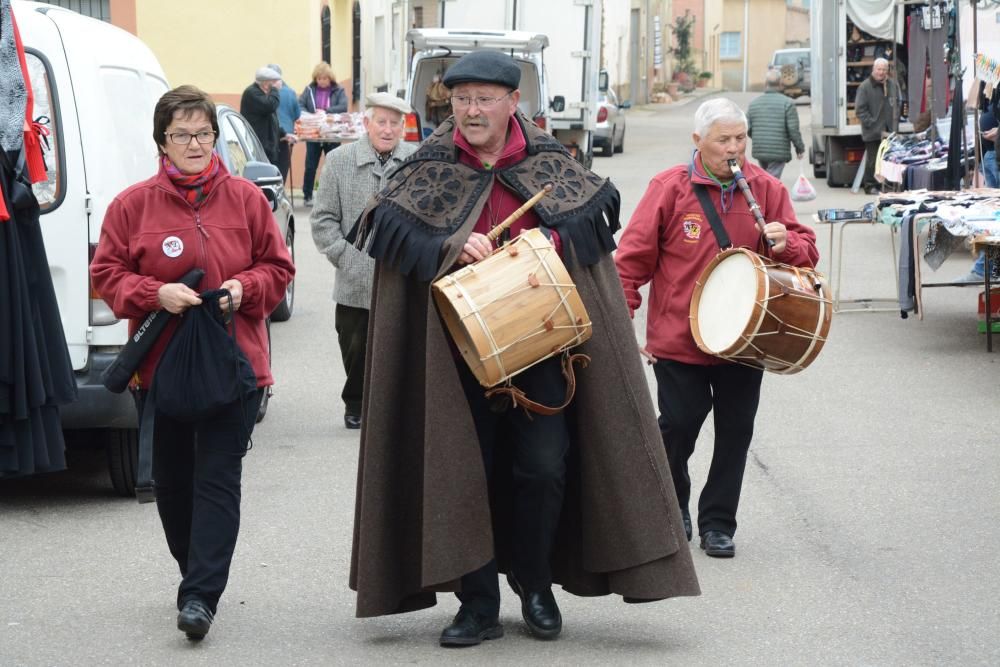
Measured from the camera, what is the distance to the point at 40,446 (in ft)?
19.7

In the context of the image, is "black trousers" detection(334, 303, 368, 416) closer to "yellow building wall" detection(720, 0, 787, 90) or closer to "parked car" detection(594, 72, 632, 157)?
"parked car" detection(594, 72, 632, 157)

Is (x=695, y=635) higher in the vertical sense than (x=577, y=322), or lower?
lower

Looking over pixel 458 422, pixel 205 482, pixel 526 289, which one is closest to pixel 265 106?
pixel 205 482

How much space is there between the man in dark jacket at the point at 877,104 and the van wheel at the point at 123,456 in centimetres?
1694

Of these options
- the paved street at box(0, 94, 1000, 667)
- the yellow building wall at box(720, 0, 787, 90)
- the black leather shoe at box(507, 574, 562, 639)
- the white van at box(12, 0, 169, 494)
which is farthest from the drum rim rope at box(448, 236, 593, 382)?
the yellow building wall at box(720, 0, 787, 90)

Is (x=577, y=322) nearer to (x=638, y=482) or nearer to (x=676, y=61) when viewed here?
(x=638, y=482)

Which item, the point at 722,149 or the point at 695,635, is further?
the point at 722,149

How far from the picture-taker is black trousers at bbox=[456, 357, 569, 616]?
499 cm

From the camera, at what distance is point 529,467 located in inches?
197

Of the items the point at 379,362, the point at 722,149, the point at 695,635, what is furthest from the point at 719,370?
the point at 379,362

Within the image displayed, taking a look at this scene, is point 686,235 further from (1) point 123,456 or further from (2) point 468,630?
(1) point 123,456

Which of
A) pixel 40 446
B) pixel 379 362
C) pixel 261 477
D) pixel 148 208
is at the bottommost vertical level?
pixel 261 477

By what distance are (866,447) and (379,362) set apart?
416cm

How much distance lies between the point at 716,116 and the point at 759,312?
0.78 meters
